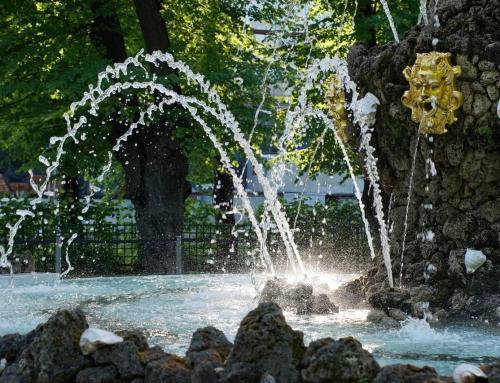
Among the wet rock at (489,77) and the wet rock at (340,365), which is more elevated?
the wet rock at (489,77)

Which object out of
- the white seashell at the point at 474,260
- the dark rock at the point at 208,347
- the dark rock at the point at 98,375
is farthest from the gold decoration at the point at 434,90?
the dark rock at the point at 98,375

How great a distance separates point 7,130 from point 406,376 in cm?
1423

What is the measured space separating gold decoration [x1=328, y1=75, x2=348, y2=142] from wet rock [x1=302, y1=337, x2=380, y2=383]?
15.6ft

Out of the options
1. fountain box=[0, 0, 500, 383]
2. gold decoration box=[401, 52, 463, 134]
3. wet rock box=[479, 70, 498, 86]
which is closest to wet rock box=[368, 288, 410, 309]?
fountain box=[0, 0, 500, 383]

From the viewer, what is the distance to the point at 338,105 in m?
8.93

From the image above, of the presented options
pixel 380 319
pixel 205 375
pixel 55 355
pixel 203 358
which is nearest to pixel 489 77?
pixel 380 319

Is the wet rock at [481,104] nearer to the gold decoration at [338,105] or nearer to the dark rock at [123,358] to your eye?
the gold decoration at [338,105]

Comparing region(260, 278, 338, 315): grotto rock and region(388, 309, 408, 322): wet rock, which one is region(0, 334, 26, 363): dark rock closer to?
region(260, 278, 338, 315): grotto rock

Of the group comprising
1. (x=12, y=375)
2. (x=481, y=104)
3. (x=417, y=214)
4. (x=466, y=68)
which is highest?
(x=466, y=68)

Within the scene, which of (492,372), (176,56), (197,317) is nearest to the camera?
(492,372)

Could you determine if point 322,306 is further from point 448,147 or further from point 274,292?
point 448,147

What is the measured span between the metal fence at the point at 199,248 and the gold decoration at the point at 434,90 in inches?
343

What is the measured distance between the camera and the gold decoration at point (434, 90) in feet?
25.1

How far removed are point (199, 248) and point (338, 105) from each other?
29.5ft
